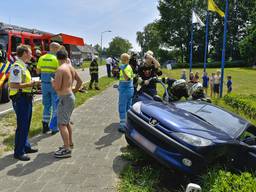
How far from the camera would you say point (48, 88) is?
6246mm

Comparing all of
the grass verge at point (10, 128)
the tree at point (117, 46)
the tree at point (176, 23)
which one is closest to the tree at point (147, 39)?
the tree at point (117, 46)

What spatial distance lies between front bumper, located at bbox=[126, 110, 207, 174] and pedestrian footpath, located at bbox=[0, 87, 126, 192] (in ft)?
2.15

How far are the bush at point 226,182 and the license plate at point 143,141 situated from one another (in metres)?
0.75

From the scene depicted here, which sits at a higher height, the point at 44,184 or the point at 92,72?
the point at 92,72

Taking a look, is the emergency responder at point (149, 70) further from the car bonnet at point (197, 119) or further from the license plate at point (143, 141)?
the license plate at point (143, 141)

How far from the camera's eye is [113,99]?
473 inches

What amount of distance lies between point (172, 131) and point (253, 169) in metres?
1.30

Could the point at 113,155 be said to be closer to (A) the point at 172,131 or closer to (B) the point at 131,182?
(B) the point at 131,182

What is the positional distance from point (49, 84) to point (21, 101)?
5.26ft

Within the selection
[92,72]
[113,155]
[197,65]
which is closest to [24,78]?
[113,155]

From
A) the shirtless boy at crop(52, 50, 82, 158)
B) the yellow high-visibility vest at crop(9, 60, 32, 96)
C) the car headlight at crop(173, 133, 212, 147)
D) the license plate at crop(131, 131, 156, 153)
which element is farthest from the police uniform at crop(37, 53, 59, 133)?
the car headlight at crop(173, 133, 212, 147)

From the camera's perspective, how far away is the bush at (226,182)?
3.21m

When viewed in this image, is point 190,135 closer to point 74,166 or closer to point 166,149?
point 166,149

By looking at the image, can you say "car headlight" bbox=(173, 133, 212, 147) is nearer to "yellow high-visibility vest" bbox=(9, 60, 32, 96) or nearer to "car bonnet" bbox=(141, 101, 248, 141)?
"car bonnet" bbox=(141, 101, 248, 141)
